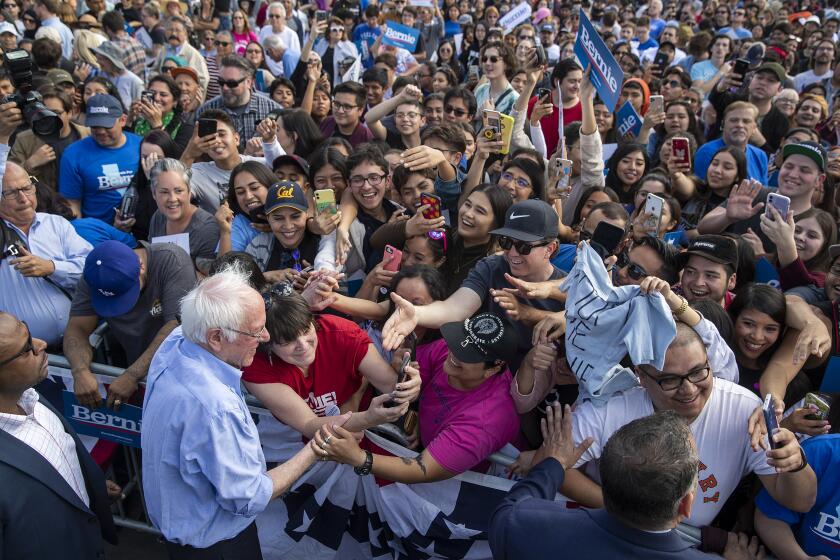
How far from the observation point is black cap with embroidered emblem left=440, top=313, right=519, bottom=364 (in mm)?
2936

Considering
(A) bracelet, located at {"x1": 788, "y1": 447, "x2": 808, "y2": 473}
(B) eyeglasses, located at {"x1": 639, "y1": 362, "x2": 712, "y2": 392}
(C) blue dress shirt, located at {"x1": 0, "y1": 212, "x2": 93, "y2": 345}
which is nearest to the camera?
(A) bracelet, located at {"x1": 788, "y1": 447, "x2": 808, "y2": 473}

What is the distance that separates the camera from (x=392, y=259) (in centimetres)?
388

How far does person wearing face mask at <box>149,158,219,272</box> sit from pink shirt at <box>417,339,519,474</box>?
2.05m

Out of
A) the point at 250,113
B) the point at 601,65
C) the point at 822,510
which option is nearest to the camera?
the point at 822,510

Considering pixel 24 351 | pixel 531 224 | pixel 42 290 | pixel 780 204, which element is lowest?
pixel 42 290

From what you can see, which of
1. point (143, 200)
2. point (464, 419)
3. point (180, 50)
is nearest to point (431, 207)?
point (464, 419)

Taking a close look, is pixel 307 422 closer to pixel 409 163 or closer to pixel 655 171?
pixel 409 163

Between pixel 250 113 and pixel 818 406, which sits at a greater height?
pixel 818 406

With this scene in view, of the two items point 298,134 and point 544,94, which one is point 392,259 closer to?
point 298,134

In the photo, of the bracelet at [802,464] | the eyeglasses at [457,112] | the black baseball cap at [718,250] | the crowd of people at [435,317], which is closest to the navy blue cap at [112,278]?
the crowd of people at [435,317]

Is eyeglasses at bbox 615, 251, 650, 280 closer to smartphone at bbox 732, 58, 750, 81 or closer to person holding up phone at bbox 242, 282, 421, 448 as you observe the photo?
person holding up phone at bbox 242, 282, 421, 448

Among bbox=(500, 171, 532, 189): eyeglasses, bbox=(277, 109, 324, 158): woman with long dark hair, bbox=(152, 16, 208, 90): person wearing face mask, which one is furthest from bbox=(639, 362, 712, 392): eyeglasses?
bbox=(152, 16, 208, 90): person wearing face mask

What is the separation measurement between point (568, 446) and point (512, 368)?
0.78 metres

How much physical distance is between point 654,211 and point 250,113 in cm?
450
